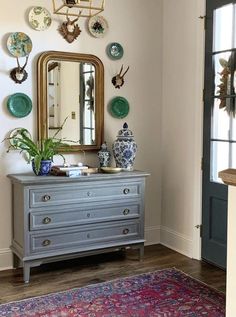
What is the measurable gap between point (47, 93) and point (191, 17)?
1538mm

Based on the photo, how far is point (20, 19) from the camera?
144 inches

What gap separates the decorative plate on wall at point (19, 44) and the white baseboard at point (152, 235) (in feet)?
7.10

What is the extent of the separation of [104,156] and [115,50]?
105 cm

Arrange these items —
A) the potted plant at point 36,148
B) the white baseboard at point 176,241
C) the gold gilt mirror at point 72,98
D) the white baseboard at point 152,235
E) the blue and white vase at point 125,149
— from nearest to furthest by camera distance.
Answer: the potted plant at point 36,148 < the gold gilt mirror at point 72,98 < the blue and white vase at point 125,149 < the white baseboard at point 176,241 < the white baseboard at point 152,235

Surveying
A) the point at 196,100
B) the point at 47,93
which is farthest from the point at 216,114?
the point at 47,93

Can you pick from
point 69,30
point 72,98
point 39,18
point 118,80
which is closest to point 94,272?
point 72,98

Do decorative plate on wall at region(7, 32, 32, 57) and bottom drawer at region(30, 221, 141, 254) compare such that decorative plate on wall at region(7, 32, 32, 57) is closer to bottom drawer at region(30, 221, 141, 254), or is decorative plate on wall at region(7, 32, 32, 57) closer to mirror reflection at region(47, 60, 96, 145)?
mirror reflection at region(47, 60, 96, 145)

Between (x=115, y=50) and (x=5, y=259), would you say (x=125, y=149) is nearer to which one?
(x=115, y=50)

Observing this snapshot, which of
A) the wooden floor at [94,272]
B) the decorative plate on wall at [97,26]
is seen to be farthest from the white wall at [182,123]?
the decorative plate on wall at [97,26]

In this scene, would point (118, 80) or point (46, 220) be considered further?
point (118, 80)

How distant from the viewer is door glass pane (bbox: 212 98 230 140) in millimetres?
3650

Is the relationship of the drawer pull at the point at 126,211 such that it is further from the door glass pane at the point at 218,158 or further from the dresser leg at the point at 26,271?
the dresser leg at the point at 26,271

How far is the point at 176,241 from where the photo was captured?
4.25 metres

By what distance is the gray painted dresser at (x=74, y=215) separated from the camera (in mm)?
3408
